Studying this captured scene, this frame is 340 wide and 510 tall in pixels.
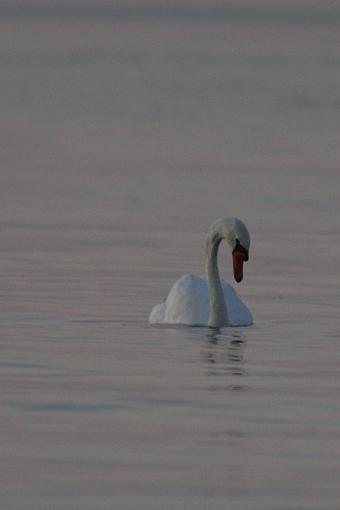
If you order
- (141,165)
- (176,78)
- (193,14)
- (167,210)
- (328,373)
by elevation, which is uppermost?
(193,14)

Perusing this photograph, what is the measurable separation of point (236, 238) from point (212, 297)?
1.76 feet

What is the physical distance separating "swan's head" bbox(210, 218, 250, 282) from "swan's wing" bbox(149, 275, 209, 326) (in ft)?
1.14

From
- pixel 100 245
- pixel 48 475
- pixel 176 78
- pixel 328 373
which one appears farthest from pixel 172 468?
pixel 176 78

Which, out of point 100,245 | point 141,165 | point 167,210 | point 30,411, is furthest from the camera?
point 141,165

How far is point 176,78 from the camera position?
7881cm

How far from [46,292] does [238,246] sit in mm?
1552

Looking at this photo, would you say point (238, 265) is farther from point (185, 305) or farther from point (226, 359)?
point (226, 359)

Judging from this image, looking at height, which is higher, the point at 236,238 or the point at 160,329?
the point at 236,238

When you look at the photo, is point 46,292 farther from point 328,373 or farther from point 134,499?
point 134,499

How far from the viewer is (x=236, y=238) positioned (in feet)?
61.0

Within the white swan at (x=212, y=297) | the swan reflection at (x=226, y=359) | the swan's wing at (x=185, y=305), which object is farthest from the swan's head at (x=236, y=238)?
the swan reflection at (x=226, y=359)

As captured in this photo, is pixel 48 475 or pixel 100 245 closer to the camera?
pixel 48 475

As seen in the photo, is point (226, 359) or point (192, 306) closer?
point (226, 359)

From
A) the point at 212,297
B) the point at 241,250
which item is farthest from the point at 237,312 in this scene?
the point at 241,250
